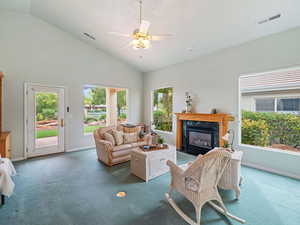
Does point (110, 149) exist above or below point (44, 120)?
below

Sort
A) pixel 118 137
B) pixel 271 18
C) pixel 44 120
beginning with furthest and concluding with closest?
pixel 44 120 → pixel 118 137 → pixel 271 18

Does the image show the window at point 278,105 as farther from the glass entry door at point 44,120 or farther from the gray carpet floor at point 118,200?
the glass entry door at point 44,120

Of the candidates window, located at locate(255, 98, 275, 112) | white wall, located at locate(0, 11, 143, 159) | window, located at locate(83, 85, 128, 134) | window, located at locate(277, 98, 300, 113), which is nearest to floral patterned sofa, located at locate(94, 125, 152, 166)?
white wall, located at locate(0, 11, 143, 159)

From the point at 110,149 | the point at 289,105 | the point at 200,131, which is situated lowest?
the point at 110,149

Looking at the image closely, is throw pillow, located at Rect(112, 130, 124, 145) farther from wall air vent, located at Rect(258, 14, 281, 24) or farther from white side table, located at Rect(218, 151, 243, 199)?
wall air vent, located at Rect(258, 14, 281, 24)

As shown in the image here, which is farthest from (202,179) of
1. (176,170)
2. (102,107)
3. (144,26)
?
(102,107)

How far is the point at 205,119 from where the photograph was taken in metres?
4.43

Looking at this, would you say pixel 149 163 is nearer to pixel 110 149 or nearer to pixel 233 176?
pixel 110 149

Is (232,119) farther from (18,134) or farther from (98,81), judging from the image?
(18,134)

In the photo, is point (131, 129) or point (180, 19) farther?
point (131, 129)

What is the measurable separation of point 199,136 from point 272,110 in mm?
2025

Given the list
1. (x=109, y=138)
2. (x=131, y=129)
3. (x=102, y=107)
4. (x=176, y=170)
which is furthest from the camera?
(x=102, y=107)

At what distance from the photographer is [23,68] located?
4266mm

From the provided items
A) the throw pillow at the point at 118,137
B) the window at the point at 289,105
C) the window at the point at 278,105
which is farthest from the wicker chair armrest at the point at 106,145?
the window at the point at 289,105
